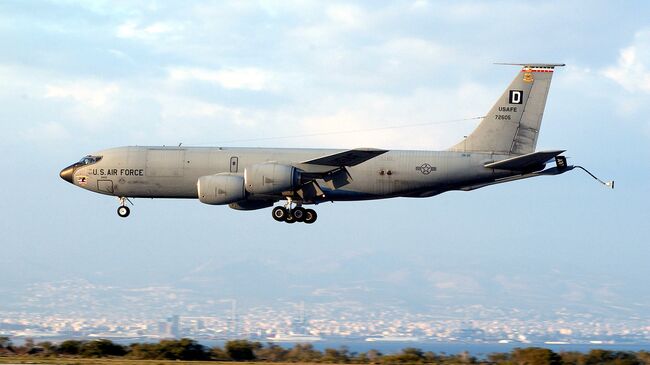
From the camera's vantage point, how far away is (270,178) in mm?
53562

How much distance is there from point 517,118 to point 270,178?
575 inches

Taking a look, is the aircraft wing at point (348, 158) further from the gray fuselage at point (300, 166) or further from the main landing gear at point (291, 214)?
the main landing gear at point (291, 214)

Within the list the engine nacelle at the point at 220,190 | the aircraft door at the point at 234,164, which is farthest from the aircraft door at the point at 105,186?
the aircraft door at the point at 234,164

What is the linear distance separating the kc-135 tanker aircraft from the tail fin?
6 centimetres

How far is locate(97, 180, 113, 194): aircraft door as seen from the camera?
57.3 m

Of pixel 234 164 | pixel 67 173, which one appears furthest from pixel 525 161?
pixel 67 173

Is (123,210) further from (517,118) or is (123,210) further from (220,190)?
(517,118)

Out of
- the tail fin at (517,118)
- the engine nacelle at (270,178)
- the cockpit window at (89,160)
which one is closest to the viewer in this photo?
the engine nacelle at (270,178)

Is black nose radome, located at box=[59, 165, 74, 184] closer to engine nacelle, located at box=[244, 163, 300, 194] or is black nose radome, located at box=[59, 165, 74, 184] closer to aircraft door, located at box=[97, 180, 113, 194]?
aircraft door, located at box=[97, 180, 113, 194]

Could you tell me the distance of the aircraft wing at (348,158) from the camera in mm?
52425

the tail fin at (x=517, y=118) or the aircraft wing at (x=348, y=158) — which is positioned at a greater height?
the tail fin at (x=517, y=118)

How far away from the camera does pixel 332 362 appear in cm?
4519

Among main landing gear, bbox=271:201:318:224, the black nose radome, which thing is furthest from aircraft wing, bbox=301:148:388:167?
the black nose radome

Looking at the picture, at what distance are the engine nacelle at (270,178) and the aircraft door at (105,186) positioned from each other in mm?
8622
